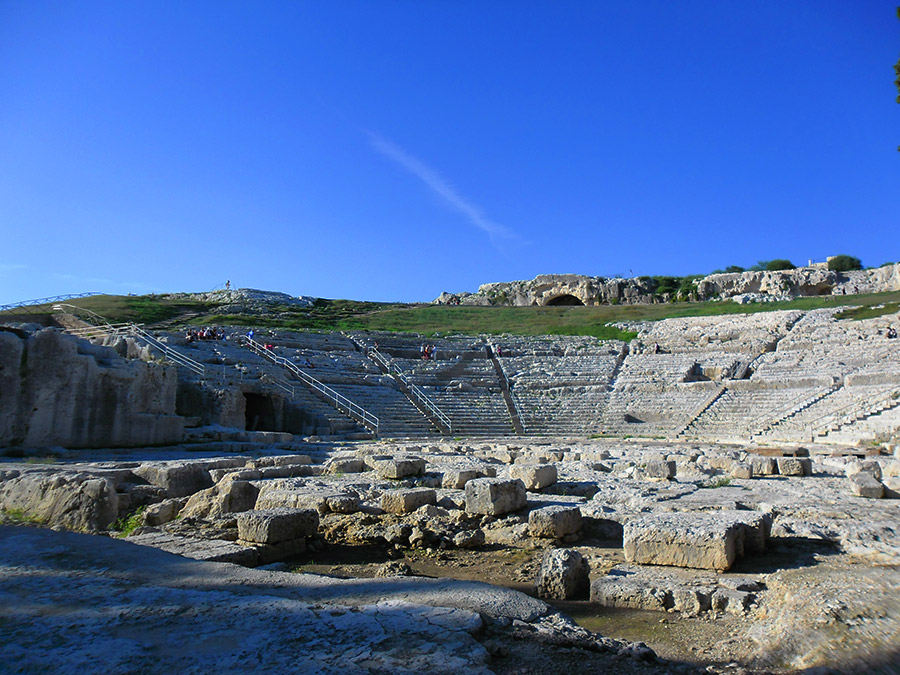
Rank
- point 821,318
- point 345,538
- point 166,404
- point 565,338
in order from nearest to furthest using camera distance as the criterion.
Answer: point 345,538
point 166,404
point 821,318
point 565,338

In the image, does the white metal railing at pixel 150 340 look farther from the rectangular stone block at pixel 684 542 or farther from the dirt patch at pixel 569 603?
the rectangular stone block at pixel 684 542

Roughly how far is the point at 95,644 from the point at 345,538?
4750 millimetres

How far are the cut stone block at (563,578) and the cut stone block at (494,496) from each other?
8.14 ft

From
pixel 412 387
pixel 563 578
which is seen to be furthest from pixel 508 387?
pixel 563 578

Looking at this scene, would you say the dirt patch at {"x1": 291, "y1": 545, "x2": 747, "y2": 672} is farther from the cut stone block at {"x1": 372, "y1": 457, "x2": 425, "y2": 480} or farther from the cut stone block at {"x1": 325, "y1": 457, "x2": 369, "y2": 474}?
the cut stone block at {"x1": 325, "y1": 457, "x2": 369, "y2": 474}

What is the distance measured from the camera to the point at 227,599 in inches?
122

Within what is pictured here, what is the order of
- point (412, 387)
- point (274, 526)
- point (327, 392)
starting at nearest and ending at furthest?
point (274, 526) < point (327, 392) < point (412, 387)

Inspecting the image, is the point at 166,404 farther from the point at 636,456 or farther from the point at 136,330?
the point at 636,456

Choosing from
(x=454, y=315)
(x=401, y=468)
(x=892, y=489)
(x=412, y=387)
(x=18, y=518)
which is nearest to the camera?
(x=18, y=518)

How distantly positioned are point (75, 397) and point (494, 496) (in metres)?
12.8

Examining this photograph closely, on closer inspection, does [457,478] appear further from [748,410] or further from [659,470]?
[748,410]

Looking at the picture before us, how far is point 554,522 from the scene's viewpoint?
6523 mm

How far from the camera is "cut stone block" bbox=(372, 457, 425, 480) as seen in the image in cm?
1013

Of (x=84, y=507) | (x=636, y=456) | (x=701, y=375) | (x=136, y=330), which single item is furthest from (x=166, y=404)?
(x=701, y=375)
